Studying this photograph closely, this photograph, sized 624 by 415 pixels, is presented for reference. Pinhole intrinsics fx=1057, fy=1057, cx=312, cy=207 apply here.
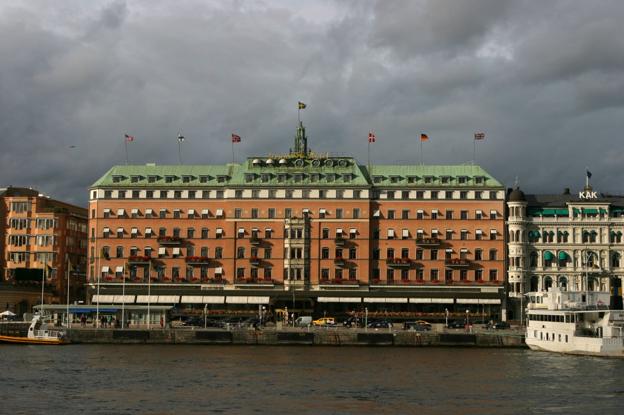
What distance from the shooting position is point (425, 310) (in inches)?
7667

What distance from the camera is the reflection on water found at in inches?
3452

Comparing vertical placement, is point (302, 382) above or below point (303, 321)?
below

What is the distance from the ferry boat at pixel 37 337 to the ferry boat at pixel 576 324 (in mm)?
70636

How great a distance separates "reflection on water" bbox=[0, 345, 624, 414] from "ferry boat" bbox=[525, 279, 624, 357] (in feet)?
15.5

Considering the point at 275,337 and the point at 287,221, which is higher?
the point at 287,221

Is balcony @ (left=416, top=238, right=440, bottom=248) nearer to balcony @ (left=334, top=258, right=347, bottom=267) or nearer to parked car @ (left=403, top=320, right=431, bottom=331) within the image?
balcony @ (left=334, top=258, right=347, bottom=267)

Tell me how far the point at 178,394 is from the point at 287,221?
348 feet

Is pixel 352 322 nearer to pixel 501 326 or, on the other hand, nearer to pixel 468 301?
pixel 468 301

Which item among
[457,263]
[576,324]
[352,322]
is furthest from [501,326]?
[576,324]

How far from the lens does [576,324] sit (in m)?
149

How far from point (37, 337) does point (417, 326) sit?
60644 millimetres

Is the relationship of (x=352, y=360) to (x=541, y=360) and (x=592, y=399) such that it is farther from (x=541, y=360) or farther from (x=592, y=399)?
(x=592, y=399)

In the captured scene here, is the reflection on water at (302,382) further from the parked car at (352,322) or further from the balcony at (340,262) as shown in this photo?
the balcony at (340,262)

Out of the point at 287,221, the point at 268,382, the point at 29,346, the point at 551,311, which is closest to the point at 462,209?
the point at 287,221
